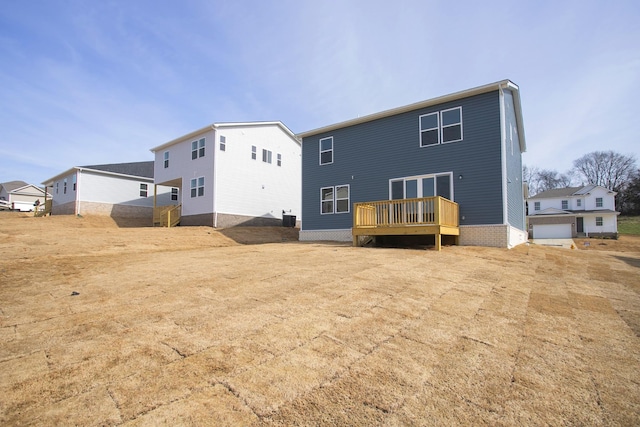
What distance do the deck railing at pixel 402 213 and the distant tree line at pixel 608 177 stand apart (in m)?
52.5

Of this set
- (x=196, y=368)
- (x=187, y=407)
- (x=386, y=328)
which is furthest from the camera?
(x=386, y=328)

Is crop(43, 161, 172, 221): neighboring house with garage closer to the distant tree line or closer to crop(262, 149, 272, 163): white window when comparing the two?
crop(262, 149, 272, 163): white window

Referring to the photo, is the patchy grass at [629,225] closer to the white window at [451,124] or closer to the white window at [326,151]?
the white window at [451,124]

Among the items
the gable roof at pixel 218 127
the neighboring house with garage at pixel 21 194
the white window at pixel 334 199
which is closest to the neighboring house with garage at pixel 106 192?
the gable roof at pixel 218 127

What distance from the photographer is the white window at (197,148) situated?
62.5 feet

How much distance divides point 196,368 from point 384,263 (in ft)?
16.6

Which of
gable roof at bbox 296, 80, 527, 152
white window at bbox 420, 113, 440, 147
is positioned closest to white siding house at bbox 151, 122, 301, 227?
gable roof at bbox 296, 80, 527, 152

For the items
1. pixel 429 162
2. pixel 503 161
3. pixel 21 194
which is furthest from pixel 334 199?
pixel 21 194

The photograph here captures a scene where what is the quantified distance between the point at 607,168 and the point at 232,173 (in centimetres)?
6252

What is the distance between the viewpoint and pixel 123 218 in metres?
24.3

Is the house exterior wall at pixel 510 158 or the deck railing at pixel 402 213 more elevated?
the house exterior wall at pixel 510 158

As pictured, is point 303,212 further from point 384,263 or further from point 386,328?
point 386,328

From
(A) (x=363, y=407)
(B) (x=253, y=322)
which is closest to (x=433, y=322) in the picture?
(A) (x=363, y=407)

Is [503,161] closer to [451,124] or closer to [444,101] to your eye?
[451,124]
